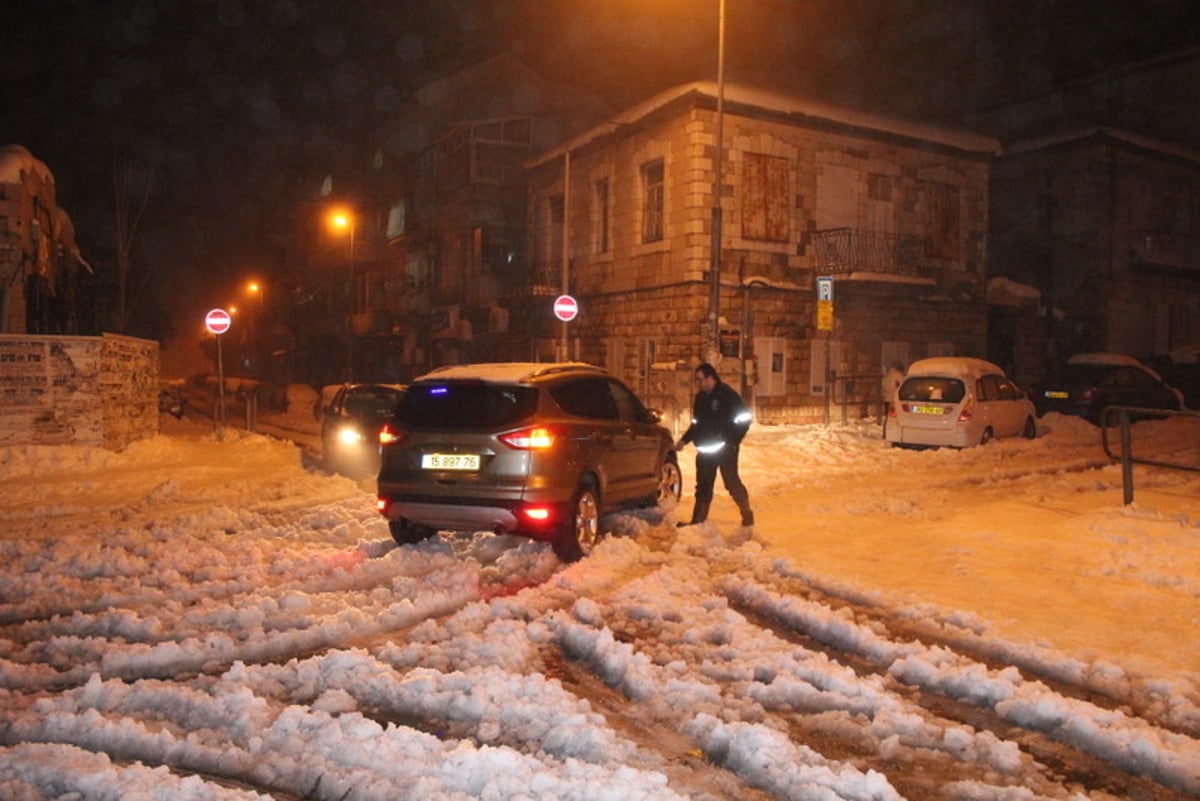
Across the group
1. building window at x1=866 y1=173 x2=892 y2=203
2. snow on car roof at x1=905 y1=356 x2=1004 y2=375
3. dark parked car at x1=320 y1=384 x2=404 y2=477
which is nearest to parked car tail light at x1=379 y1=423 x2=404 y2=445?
dark parked car at x1=320 y1=384 x2=404 y2=477

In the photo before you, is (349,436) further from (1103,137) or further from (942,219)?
(1103,137)

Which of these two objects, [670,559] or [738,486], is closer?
[670,559]

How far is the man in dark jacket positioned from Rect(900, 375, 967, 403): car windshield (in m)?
8.86

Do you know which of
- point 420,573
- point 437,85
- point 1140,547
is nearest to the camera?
point 420,573

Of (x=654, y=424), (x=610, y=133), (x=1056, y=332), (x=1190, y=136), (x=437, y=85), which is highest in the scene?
(x=437, y=85)

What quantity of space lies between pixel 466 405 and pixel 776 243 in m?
19.0

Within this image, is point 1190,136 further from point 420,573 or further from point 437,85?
point 420,573

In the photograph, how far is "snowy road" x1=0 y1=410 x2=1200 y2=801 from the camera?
4184mm

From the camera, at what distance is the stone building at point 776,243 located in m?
25.3

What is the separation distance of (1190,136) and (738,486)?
1461 inches

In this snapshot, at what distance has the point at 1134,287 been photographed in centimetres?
3456

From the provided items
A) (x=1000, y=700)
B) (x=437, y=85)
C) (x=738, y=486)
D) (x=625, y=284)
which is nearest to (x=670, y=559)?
(x=738, y=486)

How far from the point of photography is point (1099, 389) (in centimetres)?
2338

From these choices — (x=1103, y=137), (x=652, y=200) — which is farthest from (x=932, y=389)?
(x=1103, y=137)
